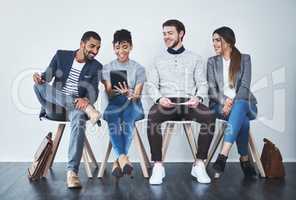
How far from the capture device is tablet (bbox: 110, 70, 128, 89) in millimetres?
3195

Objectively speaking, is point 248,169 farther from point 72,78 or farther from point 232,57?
point 72,78

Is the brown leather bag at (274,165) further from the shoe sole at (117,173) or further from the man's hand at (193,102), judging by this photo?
the shoe sole at (117,173)

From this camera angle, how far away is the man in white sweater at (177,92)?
118 inches

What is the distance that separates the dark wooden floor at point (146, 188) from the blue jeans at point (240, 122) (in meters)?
0.28

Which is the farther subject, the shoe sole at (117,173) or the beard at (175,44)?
the beard at (175,44)

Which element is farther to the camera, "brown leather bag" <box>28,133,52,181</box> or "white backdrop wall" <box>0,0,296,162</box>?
"white backdrop wall" <box>0,0,296,162</box>

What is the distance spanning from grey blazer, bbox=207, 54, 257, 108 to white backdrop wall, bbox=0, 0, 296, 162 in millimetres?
575

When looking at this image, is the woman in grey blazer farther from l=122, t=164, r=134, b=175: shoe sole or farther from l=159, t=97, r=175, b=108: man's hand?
l=122, t=164, r=134, b=175: shoe sole

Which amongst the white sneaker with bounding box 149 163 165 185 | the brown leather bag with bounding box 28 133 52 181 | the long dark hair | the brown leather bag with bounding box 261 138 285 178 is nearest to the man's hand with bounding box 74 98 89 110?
the brown leather bag with bounding box 28 133 52 181

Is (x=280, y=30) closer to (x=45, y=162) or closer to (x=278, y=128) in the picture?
(x=278, y=128)

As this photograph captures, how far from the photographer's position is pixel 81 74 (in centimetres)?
307

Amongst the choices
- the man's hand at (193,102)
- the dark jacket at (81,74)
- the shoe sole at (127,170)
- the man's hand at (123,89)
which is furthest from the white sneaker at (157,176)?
the dark jacket at (81,74)

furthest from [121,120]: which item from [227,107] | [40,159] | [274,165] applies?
[274,165]

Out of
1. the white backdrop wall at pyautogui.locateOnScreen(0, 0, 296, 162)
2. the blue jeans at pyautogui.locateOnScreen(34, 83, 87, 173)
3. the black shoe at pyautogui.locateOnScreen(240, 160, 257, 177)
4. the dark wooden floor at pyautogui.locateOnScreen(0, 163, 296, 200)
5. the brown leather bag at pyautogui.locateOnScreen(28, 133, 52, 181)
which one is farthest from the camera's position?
the white backdrop wall at pyautogui.locateOnScreen(0, 0, 296, 162)
